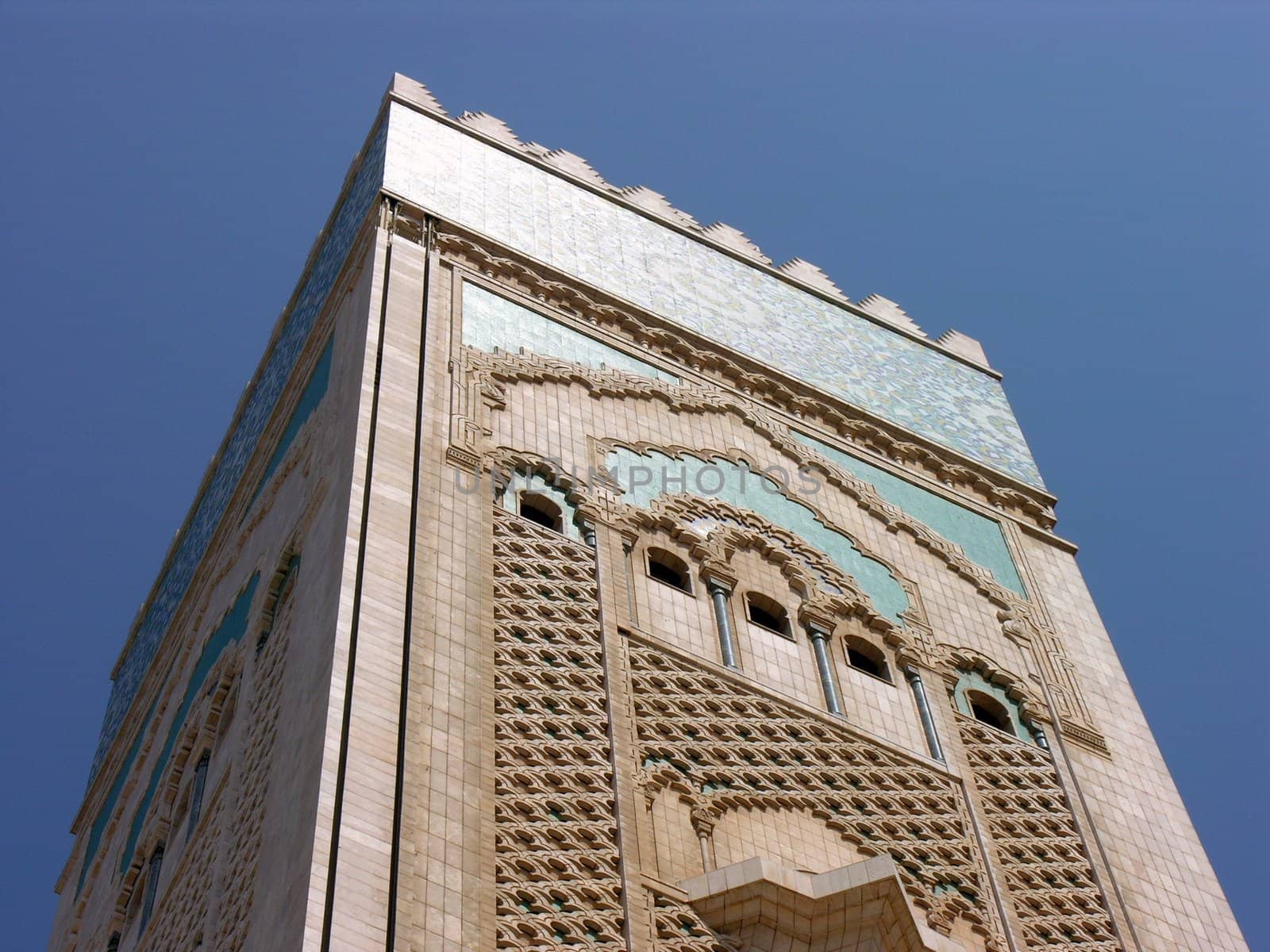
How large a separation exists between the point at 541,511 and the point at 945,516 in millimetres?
2466

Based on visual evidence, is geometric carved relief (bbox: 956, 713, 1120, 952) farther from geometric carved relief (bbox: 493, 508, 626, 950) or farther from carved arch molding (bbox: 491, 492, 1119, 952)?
geometric carved relief (bbox: 493, 508, 626, 950)

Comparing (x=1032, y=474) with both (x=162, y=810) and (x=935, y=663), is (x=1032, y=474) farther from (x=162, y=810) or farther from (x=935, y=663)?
(x=162, y=810)

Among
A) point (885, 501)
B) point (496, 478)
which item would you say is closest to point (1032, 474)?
point (885, 501)

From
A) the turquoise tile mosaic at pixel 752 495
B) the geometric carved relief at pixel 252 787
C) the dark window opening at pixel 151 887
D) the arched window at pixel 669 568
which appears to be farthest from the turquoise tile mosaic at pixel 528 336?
the dark window opening at pixel 151 887

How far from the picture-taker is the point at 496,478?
26.5 ft

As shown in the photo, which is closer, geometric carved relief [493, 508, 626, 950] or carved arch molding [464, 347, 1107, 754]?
geometric carved relief [493, 508, 626, 950]

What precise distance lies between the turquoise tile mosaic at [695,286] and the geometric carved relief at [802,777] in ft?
9.06

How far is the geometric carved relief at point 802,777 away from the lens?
730 cm

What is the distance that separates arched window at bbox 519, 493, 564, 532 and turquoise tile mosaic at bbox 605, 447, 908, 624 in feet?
1.68

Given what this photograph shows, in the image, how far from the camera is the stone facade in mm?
6637

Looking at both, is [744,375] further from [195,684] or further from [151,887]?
[151,887]

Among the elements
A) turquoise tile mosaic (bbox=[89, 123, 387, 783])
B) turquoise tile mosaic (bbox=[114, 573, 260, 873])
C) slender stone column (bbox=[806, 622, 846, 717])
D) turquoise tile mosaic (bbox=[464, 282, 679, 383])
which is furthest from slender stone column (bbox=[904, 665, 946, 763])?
turquoise tile mosaic (bbox=[89, 123, 387, 783])

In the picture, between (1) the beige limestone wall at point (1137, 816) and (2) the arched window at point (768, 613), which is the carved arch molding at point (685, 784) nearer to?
(1) the beige limestone wall at point (1137, 816)

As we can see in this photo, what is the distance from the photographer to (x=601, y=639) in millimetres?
7609
